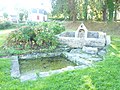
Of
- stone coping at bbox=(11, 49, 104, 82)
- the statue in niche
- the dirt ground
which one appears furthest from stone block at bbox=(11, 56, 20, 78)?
the dirt ground

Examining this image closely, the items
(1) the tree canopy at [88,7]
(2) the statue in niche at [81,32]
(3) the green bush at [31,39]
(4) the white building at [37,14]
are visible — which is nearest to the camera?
(3) the green bush at [31,39]

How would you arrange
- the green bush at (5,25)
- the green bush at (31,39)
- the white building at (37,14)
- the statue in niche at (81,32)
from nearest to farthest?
the green bush at (31,39) → the statue in niche at (81,32) → the green bush at (5,25) → the white building at (37,14)

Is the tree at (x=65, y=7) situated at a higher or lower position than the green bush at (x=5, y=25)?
higher

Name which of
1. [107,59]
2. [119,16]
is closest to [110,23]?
[119,16]

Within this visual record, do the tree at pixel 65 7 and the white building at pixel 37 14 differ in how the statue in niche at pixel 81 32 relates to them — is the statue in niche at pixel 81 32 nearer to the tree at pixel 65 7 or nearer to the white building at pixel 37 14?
the tree at pixel 65 7

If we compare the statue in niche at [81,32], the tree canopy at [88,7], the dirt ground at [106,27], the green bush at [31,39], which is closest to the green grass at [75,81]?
the green bush at [31,39]

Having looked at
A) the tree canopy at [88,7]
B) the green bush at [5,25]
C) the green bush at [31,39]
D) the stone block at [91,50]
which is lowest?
the stone block at [91,50]

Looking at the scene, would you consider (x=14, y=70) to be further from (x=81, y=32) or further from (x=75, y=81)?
(x=81, y=32)

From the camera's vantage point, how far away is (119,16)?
27.7 metres

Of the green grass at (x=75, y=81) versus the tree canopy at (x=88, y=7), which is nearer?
the green grass at (x=75, y=81)

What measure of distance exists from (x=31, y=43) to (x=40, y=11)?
30705 millimetres

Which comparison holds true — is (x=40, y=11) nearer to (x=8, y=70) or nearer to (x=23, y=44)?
(x=23, y=44)

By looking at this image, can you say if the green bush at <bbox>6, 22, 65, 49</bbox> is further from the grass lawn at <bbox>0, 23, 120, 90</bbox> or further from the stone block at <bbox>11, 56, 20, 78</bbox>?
the grass lawn at <bbox>0, 23, 120, 90</bbox>

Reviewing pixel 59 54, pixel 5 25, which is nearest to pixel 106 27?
pixel 5 25
